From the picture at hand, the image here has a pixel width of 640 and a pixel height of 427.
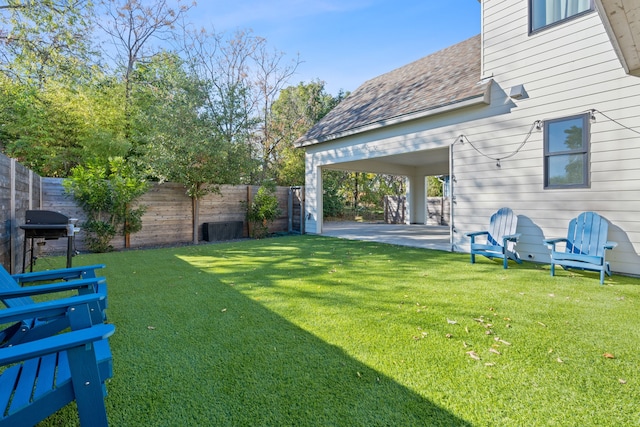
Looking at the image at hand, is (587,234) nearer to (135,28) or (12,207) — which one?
(12,207)

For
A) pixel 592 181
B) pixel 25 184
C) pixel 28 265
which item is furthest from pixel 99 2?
pixel 592 181

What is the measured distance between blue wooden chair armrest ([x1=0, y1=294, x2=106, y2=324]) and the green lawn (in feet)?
2.12

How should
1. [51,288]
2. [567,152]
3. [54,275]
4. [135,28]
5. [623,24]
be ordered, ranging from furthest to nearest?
1. [135,28]
2. [567,152]
3. [623,24]
4. [54,275]
5. [51,288]

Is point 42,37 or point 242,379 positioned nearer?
point 242,379

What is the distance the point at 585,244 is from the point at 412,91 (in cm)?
566

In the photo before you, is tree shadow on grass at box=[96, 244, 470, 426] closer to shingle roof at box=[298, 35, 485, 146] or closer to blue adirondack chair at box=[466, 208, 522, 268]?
blue adirondack chair at box=[466, 208, 522, 268]

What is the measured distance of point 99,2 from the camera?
11.9 meters

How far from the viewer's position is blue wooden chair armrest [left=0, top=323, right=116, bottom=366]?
1128mm

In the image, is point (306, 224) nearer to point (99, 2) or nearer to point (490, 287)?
point (490, 287)

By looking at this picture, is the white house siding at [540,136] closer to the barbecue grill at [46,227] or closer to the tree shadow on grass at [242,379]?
the tree shadow on grass at [242,379]

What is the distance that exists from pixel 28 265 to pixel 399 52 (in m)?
12.6

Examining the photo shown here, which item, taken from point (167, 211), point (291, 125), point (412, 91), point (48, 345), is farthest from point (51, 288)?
point (291, 125)

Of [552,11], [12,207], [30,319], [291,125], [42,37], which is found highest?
Answer: [42,37]

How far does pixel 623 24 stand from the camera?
3.23m
